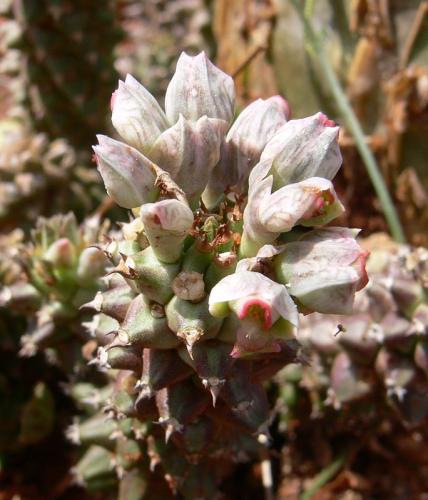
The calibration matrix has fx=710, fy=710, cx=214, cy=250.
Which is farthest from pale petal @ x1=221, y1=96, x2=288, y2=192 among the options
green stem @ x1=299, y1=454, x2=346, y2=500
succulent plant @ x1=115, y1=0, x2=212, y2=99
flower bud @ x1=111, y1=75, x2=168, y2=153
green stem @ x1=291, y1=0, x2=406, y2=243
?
succulent plant @ x1=115, y1=0, x2=212, y2=99

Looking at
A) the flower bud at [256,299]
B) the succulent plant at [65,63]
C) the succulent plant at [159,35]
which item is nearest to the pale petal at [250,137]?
the flower bud at [256,299]

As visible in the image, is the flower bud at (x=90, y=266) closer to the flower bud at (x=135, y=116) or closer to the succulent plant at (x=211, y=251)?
the succulent plant at (x=211, y=251)

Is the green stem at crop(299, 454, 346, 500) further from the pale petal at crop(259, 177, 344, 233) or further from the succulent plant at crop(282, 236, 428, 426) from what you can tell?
the pale petal at crop(259, 177, 344, 233)

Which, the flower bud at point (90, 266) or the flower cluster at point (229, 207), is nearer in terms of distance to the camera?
the flower cluster at point (229, 207)

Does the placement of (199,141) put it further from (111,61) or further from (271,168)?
(111,61)

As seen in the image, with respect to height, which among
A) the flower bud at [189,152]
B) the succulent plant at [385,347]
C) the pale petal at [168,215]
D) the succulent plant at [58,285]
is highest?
the flower bud at [189,152]

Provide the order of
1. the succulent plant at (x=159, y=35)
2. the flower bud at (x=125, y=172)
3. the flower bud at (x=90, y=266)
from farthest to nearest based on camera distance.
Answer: the succulent plant at (x=159, y=35) → the flower bud at (x=90, y=266) → the flower bud at (x=125, y=172)

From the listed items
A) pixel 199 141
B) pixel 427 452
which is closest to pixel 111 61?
pixel 199 141

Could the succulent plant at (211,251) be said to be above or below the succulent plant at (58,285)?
above
